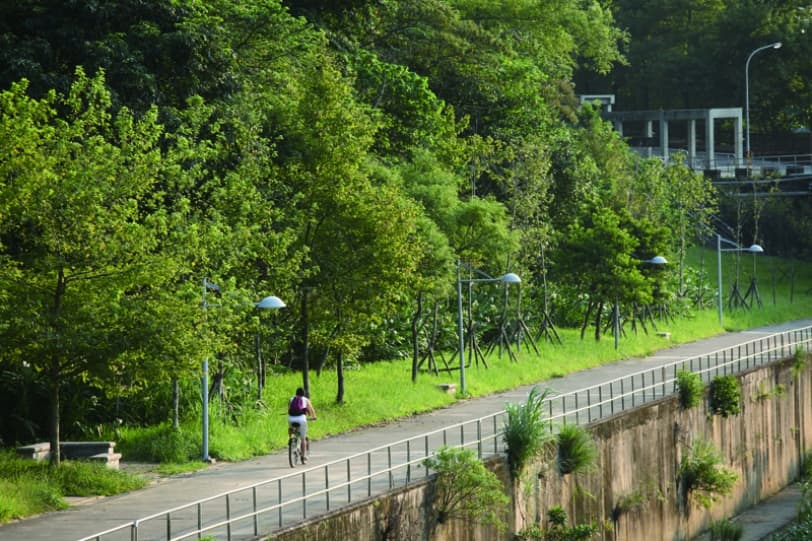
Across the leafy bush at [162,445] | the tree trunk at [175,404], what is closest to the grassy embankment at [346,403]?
the leafy bush at [162,445]

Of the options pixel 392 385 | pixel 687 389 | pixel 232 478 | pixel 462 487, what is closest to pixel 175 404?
pixel 232 478

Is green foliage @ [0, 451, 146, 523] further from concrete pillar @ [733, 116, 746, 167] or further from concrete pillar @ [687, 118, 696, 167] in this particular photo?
concrete pillar @ [733, 116, 746, 167]

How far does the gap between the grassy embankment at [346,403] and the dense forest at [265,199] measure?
41.9 inches

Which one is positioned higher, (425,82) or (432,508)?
(425,82)

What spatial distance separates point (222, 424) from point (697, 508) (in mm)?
13161

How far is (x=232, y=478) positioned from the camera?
33094 millimetres

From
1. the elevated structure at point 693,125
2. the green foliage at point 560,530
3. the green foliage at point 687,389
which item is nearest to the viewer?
the green foliage at point 560,530

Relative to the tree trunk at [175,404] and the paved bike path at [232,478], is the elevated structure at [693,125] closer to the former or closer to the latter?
the paved bike path at [232,478]

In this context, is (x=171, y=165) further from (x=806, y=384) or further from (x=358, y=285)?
(x=806, y=384)

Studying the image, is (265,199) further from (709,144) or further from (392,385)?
(709,144)

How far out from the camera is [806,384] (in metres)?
56.4

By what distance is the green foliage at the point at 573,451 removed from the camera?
35.0m

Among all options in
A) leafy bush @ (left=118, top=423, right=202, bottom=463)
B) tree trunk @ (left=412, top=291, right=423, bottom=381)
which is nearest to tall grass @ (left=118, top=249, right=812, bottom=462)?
leafy bush @ (left=118, top=423, right=202, bottom=463)

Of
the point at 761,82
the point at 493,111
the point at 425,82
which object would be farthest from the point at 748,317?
the point at 761,82
